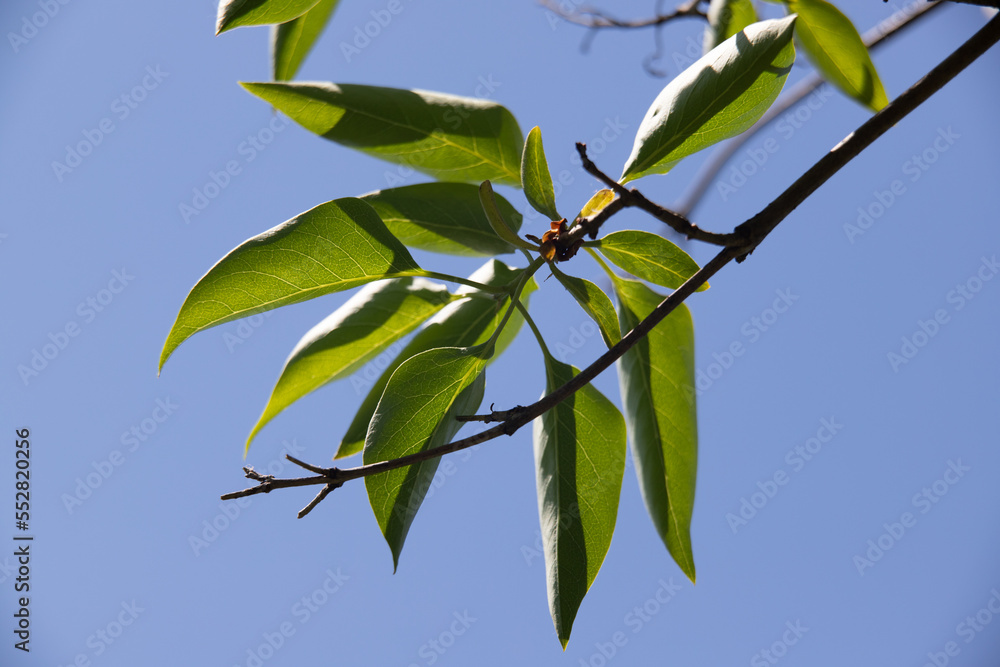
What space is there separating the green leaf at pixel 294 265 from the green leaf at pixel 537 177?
214 mm

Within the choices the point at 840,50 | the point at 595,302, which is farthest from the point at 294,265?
the point at 840,50

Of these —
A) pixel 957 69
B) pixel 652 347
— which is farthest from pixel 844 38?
pixel 652 347

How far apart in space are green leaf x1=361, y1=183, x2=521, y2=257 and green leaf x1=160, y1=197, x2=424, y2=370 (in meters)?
0.18

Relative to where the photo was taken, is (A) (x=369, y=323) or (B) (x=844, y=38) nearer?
(B) (x=844, y=38)

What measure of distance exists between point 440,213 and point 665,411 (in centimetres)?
54

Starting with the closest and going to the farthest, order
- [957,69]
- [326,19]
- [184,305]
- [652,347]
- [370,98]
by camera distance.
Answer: [957,69], [184,305], [370,98], [652,347], [326,19]

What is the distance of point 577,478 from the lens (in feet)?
3.54

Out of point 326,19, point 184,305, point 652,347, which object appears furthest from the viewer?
point 326,19

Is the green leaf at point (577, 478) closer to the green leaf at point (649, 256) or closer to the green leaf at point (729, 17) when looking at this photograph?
the green leaf at point (649, 256)

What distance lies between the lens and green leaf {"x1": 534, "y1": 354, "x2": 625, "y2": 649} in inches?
40.1

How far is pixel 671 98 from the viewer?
907 mm

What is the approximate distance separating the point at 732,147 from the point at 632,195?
5.97 feet

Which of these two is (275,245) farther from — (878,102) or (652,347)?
(878,102)

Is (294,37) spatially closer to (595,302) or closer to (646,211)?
(595,302)
